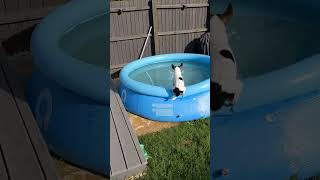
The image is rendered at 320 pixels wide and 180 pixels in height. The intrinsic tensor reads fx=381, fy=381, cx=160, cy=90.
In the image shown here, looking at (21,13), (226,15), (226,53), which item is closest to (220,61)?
(226,53)

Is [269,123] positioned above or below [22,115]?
below

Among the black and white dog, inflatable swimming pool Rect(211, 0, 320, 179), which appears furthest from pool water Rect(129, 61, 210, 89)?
the black and white dog

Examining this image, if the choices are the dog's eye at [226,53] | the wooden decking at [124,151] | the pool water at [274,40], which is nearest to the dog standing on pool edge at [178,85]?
the pool water at [274,40]

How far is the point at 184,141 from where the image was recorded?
4.04 metres

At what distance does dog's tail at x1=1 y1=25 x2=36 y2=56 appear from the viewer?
1967mm

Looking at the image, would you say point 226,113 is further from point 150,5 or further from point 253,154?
point 150,5

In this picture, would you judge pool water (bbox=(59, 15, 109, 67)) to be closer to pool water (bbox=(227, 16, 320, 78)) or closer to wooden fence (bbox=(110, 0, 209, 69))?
wooden fence (bbox=(110, 0, 209, 69))

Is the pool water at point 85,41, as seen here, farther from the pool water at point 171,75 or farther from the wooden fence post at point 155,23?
the pool water at point 171,75

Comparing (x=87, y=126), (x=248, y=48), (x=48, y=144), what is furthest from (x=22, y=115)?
(x=248, y=48)

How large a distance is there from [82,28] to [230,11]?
3.71ft

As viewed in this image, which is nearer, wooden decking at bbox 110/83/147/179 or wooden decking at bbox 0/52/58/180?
wooden decking at bbox 0/52/58/180

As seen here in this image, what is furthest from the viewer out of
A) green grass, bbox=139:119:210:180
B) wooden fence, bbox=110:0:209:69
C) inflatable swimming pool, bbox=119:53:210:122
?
inflatable swimming pool, bbox=119:53:210:122

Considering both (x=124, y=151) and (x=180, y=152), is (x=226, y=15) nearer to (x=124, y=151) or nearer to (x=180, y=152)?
(x=124, y=151)

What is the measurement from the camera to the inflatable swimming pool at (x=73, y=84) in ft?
3.73
